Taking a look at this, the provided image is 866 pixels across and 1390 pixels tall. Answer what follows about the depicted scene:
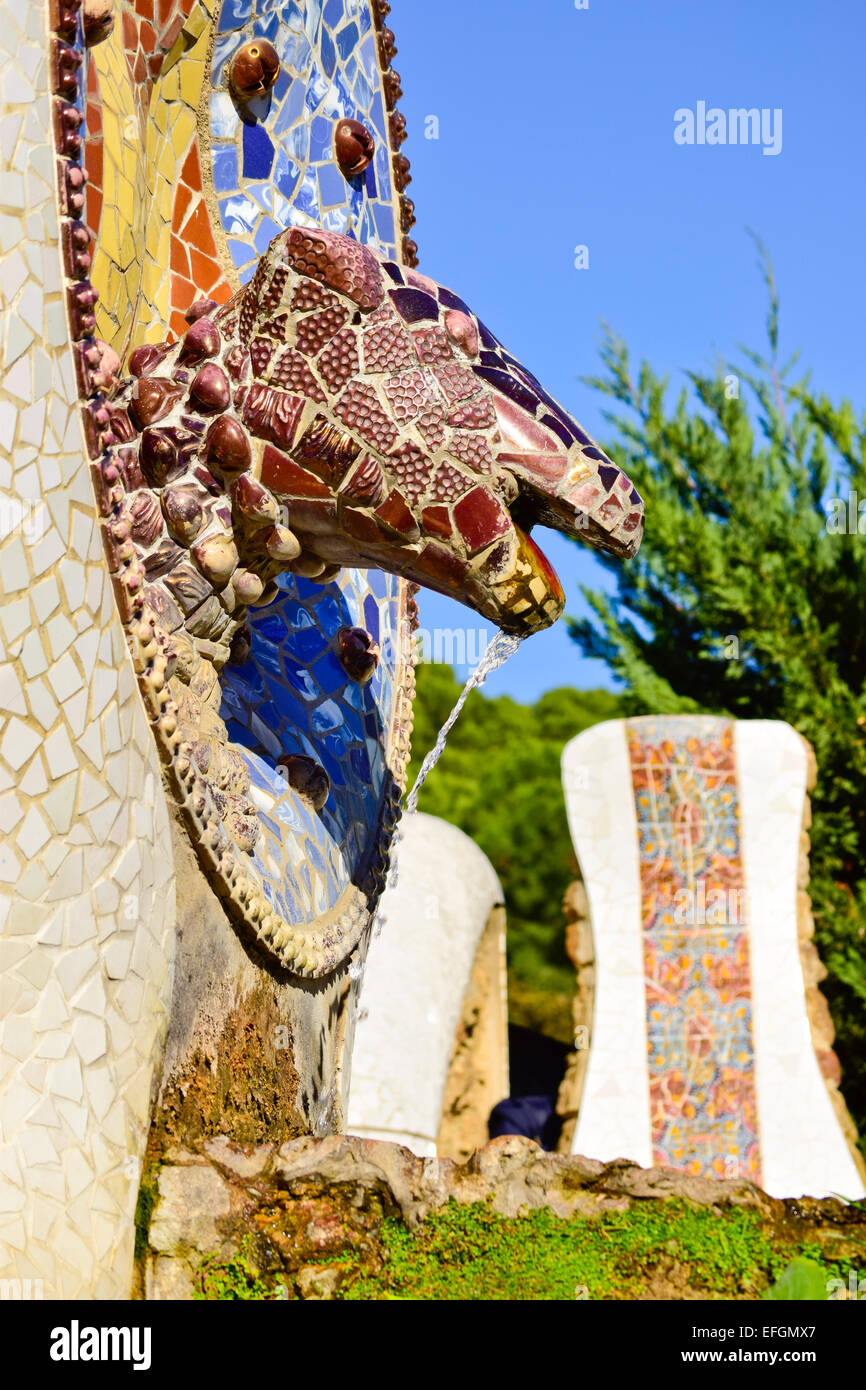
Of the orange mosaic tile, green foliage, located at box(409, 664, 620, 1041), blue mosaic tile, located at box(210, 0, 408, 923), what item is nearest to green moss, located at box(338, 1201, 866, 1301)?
blue mosaic tile, located at box(210, 0, 408, 923)

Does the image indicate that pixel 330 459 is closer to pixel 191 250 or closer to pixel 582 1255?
pixel 191 250

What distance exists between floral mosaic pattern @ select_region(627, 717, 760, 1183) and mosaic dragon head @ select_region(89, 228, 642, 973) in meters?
4.53

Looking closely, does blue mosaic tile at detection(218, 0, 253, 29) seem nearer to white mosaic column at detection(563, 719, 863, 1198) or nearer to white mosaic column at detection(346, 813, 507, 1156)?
white mosaic column at detection(346, 813, 507, 1156)

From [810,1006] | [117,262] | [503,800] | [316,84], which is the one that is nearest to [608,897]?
[810,1006]

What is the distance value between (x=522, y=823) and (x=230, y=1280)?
13.2 meters

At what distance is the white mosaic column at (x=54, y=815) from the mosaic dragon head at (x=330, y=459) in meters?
0.30

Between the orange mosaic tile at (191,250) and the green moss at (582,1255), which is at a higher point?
the orange mosaic tile at (191,250)

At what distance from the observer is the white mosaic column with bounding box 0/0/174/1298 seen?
218 centimetres

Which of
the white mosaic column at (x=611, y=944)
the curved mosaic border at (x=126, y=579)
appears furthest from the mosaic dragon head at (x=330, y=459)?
the white mosaic column at (x=611, y=944)

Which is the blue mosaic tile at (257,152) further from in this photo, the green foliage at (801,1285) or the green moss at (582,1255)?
the green foliage at (801,1285)

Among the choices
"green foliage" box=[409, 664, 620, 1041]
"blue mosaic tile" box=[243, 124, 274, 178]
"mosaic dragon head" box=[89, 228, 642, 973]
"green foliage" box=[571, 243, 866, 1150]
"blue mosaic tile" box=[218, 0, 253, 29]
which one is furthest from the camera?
"green foliage" box=[409, 664, 620, 1041]

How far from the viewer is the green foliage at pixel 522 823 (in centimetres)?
1505

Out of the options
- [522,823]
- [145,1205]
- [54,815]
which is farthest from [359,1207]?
[522,823]

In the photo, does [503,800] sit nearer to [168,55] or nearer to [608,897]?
[608,897]
